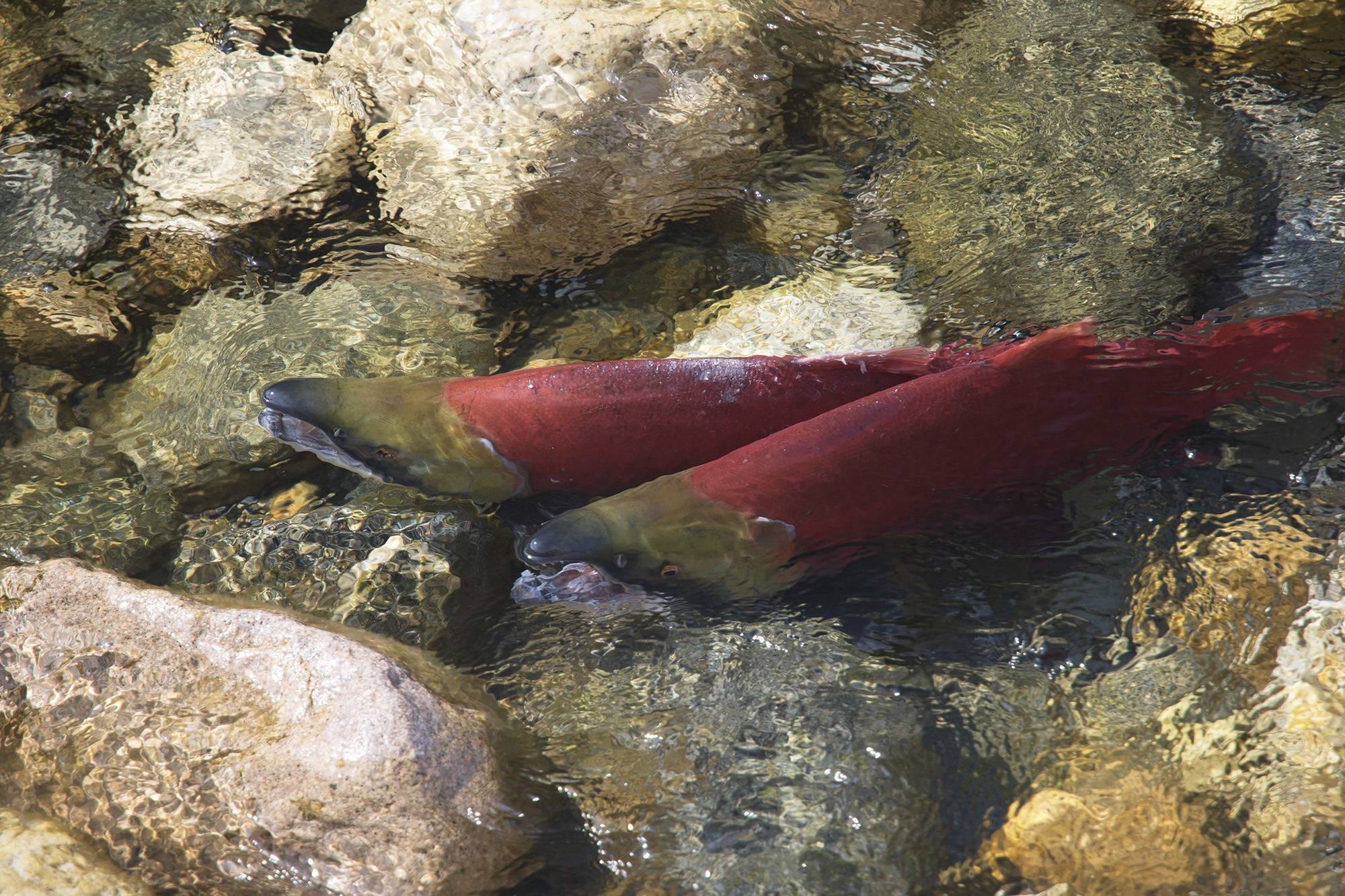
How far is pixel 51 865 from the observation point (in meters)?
2.43

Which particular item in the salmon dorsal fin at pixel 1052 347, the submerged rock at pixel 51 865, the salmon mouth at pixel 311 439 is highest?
the salmon dorsal fin at pixel 1052 347

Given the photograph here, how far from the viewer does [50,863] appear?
2.43 m

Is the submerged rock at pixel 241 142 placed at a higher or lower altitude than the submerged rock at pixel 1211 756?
higher

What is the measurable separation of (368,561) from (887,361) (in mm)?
1947

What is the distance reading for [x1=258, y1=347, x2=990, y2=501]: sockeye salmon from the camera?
3.23 m

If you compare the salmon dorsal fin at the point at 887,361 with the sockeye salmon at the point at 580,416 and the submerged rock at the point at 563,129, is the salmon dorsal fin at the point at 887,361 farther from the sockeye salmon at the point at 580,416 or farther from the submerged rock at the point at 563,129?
the submerged rock at the point at 563,129

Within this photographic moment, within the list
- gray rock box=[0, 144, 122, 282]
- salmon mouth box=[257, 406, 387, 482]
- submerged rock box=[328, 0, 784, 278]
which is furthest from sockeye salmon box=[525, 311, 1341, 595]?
gray rock box=[0, 144, 122, 282]

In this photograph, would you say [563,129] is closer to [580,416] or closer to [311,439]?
[580,416]

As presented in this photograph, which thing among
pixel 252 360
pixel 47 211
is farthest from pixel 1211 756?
pixel 47 211

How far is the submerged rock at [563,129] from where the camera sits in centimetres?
409

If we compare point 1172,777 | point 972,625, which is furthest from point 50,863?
point 1172,777

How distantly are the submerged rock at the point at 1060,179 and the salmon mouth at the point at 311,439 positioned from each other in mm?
2249

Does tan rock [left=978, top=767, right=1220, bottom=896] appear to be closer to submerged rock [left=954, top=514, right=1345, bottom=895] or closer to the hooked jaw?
submerged rock [left=954, top=514, right=1345, bottom=895]

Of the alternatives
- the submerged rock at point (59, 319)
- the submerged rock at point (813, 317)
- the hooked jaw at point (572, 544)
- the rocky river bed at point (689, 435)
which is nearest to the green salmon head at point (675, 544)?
the hooked jaw at point (572, 544)
